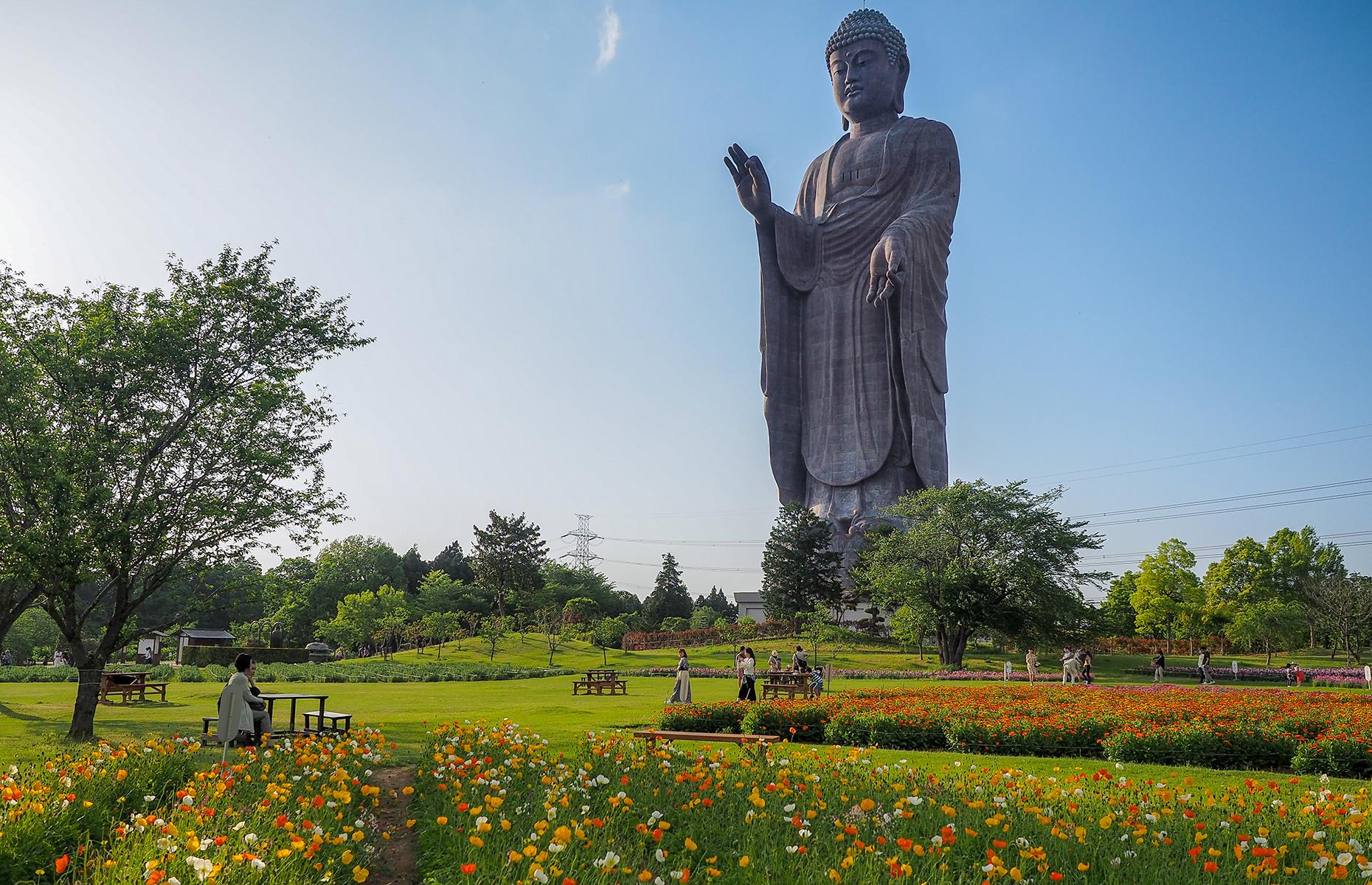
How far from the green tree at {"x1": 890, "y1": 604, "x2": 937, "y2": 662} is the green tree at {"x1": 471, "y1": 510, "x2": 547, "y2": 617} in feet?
90.1

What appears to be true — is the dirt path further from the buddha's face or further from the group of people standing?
the buddha's face

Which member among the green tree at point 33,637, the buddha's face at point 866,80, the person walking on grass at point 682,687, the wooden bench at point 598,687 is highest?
the buddha's face at point 866,80

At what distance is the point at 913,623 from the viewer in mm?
32031

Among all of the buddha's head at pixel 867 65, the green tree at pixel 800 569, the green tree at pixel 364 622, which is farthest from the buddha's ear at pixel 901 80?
the green tree at pixel 364 622

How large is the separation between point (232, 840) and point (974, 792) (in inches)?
176

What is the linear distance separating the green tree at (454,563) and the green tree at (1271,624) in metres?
51.5

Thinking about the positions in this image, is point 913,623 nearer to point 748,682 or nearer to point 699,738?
point 748,682

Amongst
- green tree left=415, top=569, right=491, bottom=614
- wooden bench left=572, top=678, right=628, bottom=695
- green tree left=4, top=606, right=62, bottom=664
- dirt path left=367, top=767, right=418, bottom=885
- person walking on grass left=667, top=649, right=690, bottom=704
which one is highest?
green tree left=415, top=569, right=491, bottom=614

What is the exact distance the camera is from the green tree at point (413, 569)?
73688 mm

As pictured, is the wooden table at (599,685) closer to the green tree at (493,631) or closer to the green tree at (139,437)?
the green tree at (139,437)

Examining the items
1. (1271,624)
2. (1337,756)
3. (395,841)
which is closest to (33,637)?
(395,841)

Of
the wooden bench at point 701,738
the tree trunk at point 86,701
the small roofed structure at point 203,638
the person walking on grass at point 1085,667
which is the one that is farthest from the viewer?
the small roofed structure at point 203,638

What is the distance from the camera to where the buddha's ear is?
5028cm

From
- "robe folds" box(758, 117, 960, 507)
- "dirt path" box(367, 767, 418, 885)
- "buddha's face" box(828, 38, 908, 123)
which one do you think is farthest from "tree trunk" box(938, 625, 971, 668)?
"buddha's face" box(828, 38, 908, 123)
